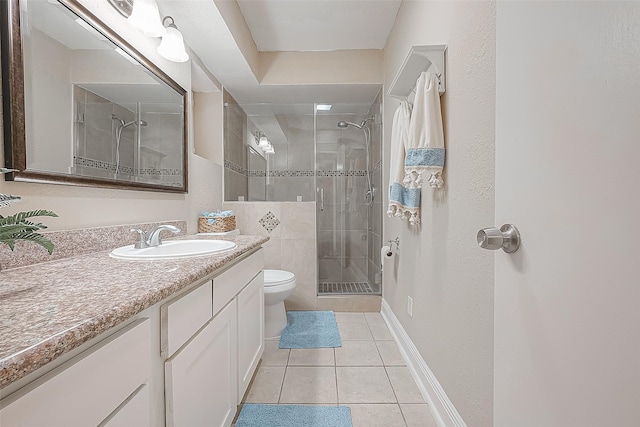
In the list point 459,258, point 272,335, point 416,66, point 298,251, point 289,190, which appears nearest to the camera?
point 459,258

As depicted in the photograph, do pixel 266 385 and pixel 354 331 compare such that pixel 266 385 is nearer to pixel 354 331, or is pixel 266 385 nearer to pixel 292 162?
pixel 354 331

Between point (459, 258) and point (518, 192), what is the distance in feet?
2.07

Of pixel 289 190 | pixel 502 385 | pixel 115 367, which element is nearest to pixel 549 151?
pixel 502 385

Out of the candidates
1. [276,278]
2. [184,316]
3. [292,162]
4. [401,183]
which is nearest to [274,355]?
[276,278]

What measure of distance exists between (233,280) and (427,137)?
1081 mm

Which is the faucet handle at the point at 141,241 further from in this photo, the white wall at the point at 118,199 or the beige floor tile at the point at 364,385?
the beige floor tile at the point at 364,385

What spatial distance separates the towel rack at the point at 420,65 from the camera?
1.35 metres

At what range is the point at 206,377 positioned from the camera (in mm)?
1015

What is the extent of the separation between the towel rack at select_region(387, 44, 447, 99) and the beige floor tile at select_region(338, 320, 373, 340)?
1.82 meters

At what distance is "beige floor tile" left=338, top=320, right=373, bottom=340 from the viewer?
7.50 ft

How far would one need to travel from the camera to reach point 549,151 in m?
0.52

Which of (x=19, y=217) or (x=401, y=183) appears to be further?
(x=401, y=183)

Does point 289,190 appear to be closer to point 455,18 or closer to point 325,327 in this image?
point 325,327

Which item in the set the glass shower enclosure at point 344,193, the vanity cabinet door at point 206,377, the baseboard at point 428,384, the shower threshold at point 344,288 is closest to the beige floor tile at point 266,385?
the vanity cabinet door at point 206,377
